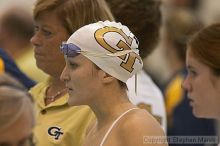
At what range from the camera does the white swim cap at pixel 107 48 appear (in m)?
4.34

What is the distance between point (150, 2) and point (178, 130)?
203cm

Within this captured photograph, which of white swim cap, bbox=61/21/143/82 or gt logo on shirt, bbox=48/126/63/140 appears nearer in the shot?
white swim cap, bbox=61/21/143/82

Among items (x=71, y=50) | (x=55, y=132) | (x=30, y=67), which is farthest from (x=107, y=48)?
(x=30, y=67)

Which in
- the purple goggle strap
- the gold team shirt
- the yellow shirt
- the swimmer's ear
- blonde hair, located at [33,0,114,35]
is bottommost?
the yellow shirt

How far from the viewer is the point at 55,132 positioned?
467cm

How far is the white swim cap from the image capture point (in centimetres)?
434

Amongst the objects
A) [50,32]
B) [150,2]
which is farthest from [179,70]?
[50,32]

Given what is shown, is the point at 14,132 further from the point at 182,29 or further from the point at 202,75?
the point at 182,29

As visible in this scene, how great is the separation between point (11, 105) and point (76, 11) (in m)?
1.44


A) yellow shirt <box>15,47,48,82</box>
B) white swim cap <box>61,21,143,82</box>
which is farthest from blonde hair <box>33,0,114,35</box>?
yellow shirt <box>15,47,48,82</box>

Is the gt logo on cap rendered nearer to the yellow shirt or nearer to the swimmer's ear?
the swimmer's ear

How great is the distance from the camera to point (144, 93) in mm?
5461

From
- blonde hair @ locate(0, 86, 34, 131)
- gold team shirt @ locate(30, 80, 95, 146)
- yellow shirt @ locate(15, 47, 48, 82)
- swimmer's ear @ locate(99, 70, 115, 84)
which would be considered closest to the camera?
blonde hair @ locate(0, 86, 34, 131)

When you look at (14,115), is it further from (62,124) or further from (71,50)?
(62,124)
